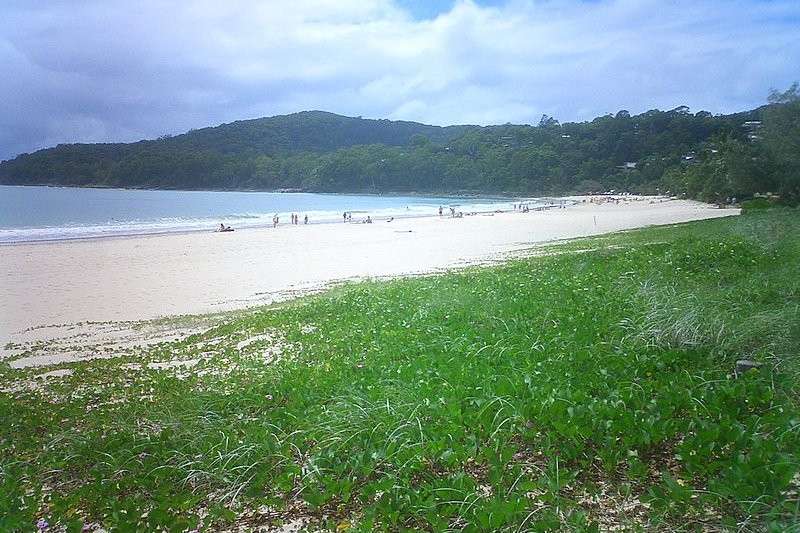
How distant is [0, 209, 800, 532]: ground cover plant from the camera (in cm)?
201

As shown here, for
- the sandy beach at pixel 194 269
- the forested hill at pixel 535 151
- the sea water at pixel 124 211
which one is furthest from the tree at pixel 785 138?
the sea water at pixel 124 211

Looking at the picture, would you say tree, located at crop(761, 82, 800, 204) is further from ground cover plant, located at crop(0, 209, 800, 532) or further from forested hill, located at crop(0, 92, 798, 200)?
ground cover plant, located at crop(0, 209, 800, 532)

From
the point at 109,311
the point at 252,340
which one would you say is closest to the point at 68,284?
the point at 109,311

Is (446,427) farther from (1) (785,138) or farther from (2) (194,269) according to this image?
(2) (194,269)

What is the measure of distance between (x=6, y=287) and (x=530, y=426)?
13.5 feet

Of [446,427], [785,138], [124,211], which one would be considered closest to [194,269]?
[446,427]

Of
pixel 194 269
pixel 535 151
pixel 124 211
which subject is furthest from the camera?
pixel 124 211

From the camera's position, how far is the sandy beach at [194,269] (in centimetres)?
498

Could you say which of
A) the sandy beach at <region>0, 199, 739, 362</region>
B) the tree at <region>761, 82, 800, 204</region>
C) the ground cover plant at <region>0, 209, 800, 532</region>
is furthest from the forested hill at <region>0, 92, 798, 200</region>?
the ground cover plant at <region>0, 209, 800, 532</region>

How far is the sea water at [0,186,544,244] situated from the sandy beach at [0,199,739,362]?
50 cm

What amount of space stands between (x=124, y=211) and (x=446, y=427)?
21787 mm

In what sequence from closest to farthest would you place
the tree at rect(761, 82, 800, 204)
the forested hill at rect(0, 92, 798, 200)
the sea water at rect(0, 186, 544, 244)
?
the forested hill at rect(0, 92, 798, 200) → the tree at rect(761, 82, 800, 204) → the sea water at rect(0, 186, 544, 244)

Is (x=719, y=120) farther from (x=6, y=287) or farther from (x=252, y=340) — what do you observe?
(x=6, y=287)

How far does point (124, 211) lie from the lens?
21438 mm
